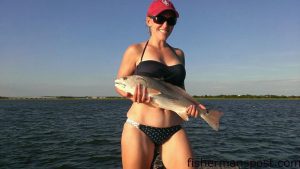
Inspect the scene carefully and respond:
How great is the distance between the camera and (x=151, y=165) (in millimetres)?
5172

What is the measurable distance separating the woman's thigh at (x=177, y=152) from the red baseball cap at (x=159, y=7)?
2.03 meters

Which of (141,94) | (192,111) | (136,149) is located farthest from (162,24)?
(136,149)

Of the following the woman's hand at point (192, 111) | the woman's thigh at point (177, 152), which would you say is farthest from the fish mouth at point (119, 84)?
the woman's thigh at point (177, 152)

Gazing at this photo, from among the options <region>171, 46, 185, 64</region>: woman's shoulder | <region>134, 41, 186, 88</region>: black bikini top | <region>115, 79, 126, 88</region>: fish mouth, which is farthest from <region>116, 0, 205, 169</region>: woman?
<region>171, 46, 185, 64</region>: woman's shoulder

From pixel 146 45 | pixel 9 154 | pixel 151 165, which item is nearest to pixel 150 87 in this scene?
pixel 146 45

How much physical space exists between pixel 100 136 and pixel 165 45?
20.0m

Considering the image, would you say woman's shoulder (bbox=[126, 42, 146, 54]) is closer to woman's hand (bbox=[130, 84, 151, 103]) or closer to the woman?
the woman

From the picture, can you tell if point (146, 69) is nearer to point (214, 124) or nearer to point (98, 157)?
point (214, 124)

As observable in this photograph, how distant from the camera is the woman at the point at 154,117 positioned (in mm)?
4988

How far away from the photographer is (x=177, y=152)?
5.10 metres

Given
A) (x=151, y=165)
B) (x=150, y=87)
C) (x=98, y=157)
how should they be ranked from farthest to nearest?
(x=98, y=157), (x=151, y=165), (x=150, y=87)

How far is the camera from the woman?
4988mm

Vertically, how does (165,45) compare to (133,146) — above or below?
above

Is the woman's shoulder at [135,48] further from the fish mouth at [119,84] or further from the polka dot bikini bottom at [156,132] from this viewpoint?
the polka dot bikini bottom at [156,132]
